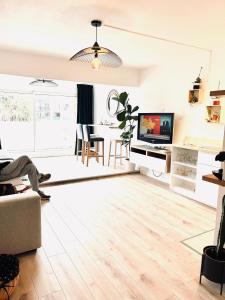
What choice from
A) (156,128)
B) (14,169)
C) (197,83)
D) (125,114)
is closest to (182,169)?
(156,128)

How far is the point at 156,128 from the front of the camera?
4.33 metres

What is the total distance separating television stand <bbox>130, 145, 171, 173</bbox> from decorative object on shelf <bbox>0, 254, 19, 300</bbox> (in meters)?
2.88

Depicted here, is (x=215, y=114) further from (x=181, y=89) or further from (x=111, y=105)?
(x=111, y=105)

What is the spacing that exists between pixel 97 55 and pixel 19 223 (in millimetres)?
1790

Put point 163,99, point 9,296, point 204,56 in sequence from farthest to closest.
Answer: point 163,99 < point 204,56 < point 9,296

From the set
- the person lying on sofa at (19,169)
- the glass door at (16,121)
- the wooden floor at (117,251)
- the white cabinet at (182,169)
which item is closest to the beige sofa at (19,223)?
the wooden floor at (117,251)

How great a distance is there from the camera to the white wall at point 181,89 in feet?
11.9

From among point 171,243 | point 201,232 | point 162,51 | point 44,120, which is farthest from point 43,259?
point 44,120

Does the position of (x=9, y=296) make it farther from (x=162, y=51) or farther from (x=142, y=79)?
(x=142, y=79)

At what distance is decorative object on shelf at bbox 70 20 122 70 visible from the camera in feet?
7.68

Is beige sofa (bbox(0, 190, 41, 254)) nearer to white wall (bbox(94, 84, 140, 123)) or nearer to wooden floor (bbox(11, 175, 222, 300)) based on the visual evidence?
wooden floor (bbox(11, 175, 222, 300))

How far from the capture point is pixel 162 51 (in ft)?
12.2

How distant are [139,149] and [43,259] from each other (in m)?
2.99

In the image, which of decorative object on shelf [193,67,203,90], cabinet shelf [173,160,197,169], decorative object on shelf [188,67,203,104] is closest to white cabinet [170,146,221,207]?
cabinet shelf [173,160,197,169]
